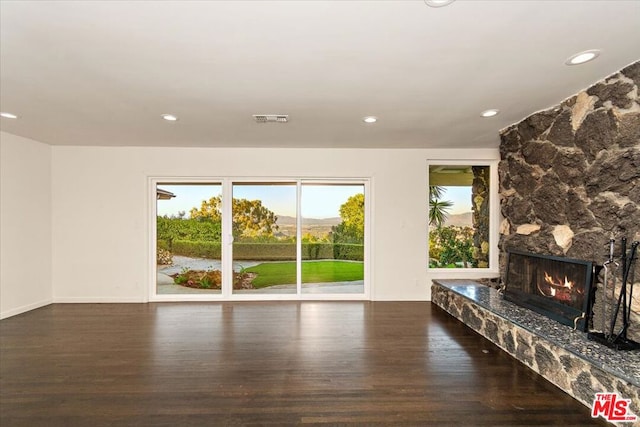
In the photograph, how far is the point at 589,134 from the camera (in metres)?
2.74

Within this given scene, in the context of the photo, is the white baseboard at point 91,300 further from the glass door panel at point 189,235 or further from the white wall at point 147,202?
the glass door panel at point 189,235

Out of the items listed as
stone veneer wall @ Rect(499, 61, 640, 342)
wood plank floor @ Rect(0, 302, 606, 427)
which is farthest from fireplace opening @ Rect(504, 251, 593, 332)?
wood plank floor @ Rect(0, 302, 606, 427)

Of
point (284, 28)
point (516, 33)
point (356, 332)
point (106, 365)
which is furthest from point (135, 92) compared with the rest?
point (356, 332)

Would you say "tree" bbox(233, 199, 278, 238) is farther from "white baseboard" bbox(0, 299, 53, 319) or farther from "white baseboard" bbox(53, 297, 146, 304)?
"white baseboard" bbox(0, 299, 53, 319)

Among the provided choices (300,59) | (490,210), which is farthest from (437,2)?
(490,210)

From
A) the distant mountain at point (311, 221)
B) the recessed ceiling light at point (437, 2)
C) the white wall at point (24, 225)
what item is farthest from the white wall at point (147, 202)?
the recessed ceiling light at point (437, 2)

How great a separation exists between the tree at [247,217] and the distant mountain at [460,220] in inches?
119

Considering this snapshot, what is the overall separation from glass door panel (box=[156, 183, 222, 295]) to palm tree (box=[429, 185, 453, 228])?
3.64 m

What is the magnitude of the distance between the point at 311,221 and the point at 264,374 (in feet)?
9.28

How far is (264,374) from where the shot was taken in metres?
2.64

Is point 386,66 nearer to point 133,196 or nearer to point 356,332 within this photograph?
point 356,332

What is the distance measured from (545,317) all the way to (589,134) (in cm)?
179

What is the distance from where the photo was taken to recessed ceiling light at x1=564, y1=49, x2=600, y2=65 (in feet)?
7.00

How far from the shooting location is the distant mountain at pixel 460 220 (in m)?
5.19
